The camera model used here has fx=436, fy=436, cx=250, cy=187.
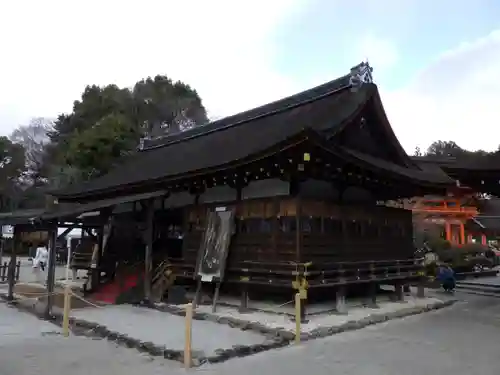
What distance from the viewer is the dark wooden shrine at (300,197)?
9.36 metres

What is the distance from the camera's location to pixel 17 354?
6.49 meters

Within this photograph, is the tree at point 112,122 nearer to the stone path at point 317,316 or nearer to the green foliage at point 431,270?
the green foliage at point 431,270

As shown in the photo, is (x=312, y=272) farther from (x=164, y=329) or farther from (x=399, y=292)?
(x=399, y=292)

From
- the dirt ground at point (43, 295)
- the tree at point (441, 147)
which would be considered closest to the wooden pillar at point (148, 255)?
the dirt ground at point (43, 295)

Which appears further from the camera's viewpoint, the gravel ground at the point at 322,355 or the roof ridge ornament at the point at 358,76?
the roof ridge ornament at the point at 358,76

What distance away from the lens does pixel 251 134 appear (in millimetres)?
14016

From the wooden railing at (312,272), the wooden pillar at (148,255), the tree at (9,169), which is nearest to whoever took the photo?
the wooden railing at (312,272)

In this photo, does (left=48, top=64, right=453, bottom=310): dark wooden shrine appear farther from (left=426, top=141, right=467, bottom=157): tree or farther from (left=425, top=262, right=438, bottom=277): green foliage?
(left=426, top=141, right=467, bottom=157): tree

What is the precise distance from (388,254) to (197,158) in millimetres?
6254

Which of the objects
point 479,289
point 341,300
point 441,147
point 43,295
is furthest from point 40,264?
point 441,147

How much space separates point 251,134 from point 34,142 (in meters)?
41.2

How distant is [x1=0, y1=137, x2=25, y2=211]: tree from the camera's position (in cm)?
4288

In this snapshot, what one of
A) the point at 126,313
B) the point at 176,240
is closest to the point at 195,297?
the point at 126,313

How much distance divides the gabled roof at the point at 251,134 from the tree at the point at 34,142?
108 feet
